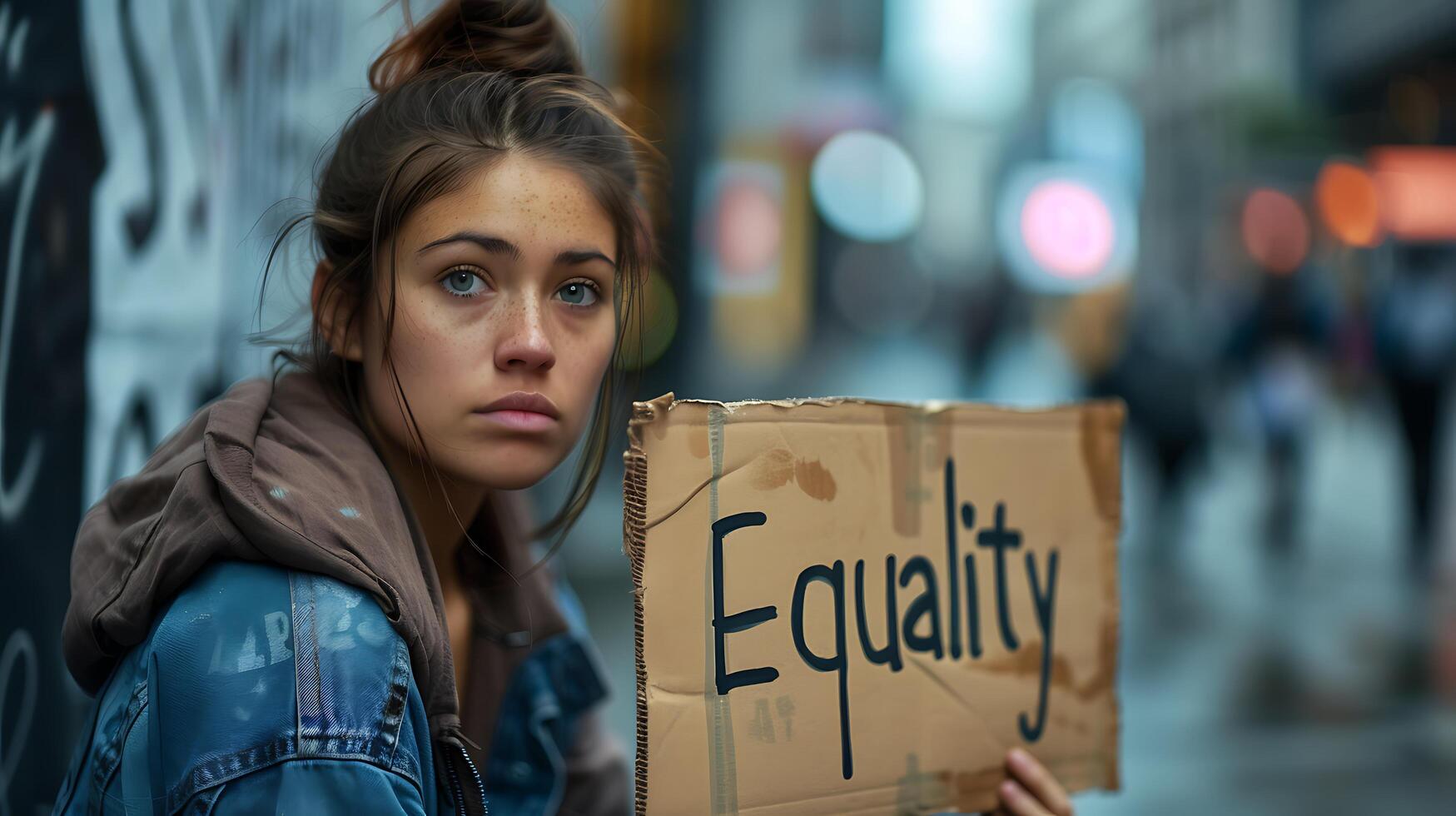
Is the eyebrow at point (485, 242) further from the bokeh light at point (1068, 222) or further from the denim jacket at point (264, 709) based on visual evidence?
the bokeh light at point (1068, 222)

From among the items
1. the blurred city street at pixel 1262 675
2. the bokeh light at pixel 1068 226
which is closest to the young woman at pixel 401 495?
the blurred city street at pixel 1262 675

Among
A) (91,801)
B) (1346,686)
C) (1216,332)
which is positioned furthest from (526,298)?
(1216,332)

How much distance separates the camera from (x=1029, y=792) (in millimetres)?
1575

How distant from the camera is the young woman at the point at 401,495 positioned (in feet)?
3.38

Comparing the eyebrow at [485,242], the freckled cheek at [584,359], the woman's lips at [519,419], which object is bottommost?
the woman's lips at [519,419]

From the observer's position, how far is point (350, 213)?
4.42 ft

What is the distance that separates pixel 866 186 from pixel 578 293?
88.2ft

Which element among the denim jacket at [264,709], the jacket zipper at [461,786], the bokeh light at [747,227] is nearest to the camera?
the denim jacket at [264,709]

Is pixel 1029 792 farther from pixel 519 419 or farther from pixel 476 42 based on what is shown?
pixel 476 42

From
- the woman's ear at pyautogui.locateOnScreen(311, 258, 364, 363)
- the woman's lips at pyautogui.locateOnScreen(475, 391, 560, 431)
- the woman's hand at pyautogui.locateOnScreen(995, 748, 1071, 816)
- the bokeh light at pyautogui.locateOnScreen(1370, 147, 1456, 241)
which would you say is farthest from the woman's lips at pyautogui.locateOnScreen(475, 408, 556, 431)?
the bokeh light at pyautogui.locateOnScreen(1370, 147, 1456, 241)

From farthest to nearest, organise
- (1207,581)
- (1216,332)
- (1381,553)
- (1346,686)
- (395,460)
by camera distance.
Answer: (1216,332) < (1381,553) < (1207,581) < (1346,686) < (395,460)

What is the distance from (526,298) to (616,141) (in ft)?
0.87

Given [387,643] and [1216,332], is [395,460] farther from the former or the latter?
[1216,332]

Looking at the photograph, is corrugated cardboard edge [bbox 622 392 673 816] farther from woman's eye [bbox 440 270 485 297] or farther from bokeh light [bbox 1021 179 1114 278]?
bokeh light [bbox 1021 179 1114 278]
